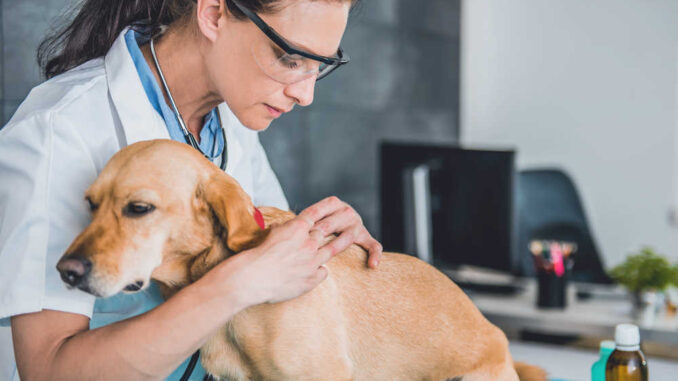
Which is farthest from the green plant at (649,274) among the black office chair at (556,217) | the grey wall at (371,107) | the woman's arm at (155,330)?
the woman's arm at (155,330)

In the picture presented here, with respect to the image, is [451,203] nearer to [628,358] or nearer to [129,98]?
[628,358]

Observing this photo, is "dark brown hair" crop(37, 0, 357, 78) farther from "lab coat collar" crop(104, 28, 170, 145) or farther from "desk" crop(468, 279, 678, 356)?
"desk" crop(468, 279, 678, 356)

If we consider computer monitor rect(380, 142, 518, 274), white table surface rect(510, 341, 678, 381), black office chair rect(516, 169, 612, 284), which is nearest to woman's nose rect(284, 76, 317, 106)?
white table surface rect(510, 341, 678, 381)

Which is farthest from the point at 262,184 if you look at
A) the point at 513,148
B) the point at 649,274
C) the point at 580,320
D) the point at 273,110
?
the point at 513,148

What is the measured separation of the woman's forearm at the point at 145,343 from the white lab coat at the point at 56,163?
0.25 ft

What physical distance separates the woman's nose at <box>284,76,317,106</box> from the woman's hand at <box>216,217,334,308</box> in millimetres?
247

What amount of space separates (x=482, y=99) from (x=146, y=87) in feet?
13.4

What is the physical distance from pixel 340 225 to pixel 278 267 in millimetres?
255

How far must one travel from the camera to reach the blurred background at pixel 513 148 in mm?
2369

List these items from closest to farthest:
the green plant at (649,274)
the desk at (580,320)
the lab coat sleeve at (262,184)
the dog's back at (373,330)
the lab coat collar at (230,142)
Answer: the dog's back at (373,330) < the lab coat collar at (230,142) < the lab coat sleeve at (262,184) < the desk at (580,320) < the green plant at (649,274)

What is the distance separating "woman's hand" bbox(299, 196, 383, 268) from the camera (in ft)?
3.60

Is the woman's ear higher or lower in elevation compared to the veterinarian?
higher

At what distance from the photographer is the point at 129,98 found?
1089 mm

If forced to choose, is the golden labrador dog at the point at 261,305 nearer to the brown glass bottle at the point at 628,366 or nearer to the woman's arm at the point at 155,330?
the woman's arm at the point at 155,330
